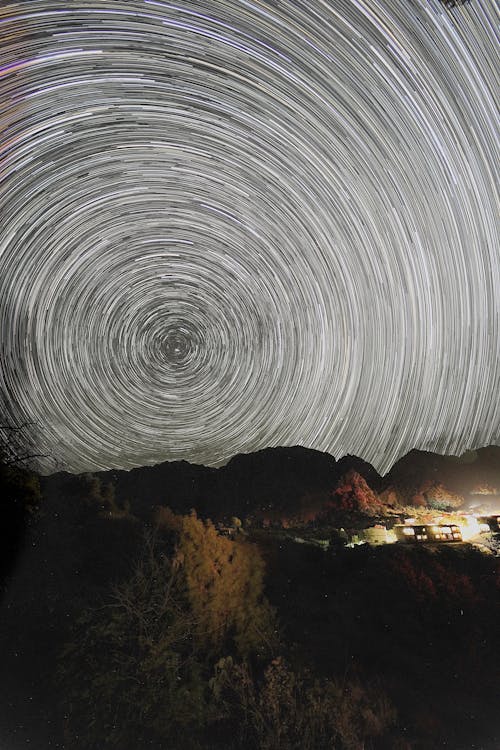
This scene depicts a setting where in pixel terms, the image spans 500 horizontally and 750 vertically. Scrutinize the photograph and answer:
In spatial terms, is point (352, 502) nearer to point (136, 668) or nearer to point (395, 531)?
point (395, 531)

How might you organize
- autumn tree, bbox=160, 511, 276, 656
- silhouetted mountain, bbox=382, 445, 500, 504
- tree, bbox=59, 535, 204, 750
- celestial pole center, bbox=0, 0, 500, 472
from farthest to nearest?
silhouetted mountain, bbox=382, 445, 500, 504 < autumn tree, bbox=160, 511, 276, 656 < tree, bbox=59, 535, 204, 750 < celestial pole center, bbox=0, 0, 500, 472

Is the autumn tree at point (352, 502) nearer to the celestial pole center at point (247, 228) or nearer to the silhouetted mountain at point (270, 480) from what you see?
the silhouetted mountain at point (270, 480)

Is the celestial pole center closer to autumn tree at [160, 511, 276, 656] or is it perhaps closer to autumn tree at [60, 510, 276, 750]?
autumn tree at [160, 511, 276, 656]

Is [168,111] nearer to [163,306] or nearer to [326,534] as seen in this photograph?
[163,306]

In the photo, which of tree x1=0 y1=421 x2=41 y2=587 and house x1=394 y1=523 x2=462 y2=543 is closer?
house x1=394 y1=523 x2=462 y2=543

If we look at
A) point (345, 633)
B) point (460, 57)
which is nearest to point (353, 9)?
point (460, 57)

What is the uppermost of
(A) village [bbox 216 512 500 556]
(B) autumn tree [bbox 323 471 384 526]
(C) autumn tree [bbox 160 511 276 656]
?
(B) autumn tree [bbox 323 471 384 526]

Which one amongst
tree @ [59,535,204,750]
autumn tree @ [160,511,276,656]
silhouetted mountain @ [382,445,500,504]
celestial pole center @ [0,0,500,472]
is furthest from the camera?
silhouetted mountain @ [382,445,500,504]

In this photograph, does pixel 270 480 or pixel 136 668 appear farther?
pixel 270 480

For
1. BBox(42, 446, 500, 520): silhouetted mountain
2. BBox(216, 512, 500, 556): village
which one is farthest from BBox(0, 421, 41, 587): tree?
BBox(216, 512, 500, 556): village

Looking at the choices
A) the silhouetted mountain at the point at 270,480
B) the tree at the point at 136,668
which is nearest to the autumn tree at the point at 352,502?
the silhouetted mountain at the point at 270,480

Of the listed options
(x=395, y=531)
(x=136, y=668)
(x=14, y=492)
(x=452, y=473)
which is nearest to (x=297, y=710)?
(x=136, y=668)
